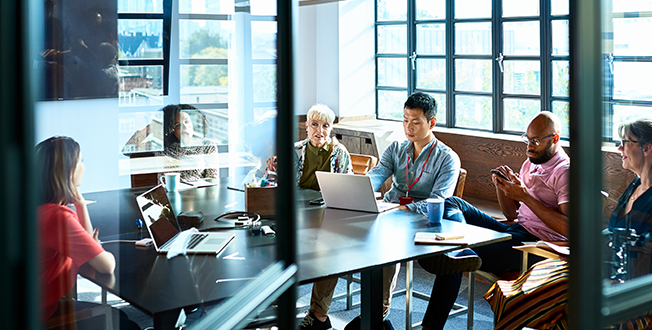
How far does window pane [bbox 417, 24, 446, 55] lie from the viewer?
5.66 meters

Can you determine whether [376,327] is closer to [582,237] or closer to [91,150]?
[582,237]

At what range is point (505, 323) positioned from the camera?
8.39ft

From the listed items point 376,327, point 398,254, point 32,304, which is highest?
point 32,304

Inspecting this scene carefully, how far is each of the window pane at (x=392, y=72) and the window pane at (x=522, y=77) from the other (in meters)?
1.19

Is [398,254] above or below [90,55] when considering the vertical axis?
below

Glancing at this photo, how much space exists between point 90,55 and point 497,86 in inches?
186

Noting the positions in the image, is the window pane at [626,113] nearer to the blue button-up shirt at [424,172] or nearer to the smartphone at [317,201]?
the blue button-up shirt at [424,172]

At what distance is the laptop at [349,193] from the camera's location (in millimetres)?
3013

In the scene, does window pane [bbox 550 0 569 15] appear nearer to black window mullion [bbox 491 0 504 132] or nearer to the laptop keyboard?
black window mullion [bbox 491 0 504 132]

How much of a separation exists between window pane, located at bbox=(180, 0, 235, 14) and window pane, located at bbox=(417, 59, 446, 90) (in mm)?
4671

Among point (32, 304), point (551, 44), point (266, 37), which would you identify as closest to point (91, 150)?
point (32, 304)

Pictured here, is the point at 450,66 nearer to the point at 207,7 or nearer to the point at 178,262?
the point at 207,7

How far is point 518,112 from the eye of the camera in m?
5.10

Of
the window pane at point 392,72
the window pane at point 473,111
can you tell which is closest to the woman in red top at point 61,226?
the window pane at point 473,111
